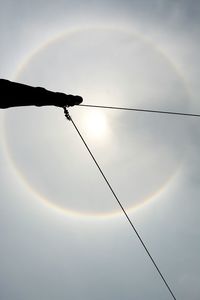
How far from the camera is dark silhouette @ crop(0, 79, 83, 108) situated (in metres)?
6.98

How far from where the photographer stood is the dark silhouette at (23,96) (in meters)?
6.98

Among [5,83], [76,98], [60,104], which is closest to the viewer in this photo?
[5,83]

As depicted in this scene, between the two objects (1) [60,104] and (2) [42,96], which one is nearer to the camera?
(2) [42,96]

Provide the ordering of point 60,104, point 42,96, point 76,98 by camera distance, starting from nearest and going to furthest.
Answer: point 42,96 → point 60,104 → point 76,98

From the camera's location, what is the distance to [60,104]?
8.45 metres

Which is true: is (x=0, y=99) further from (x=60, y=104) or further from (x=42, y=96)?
(x=60, y=104)

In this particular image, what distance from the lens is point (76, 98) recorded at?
30.0 ft

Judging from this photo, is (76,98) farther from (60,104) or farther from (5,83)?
(5,83)

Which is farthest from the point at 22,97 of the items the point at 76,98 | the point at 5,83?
the point at 76,98

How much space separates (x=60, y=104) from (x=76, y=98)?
33.4 inches

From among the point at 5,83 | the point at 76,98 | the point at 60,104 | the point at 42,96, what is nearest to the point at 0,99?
the point at 5,83

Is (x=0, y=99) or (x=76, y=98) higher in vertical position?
(x=76, y=98)

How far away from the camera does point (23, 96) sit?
7355 millimetres

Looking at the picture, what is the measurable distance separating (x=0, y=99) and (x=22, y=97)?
55 centimetres
